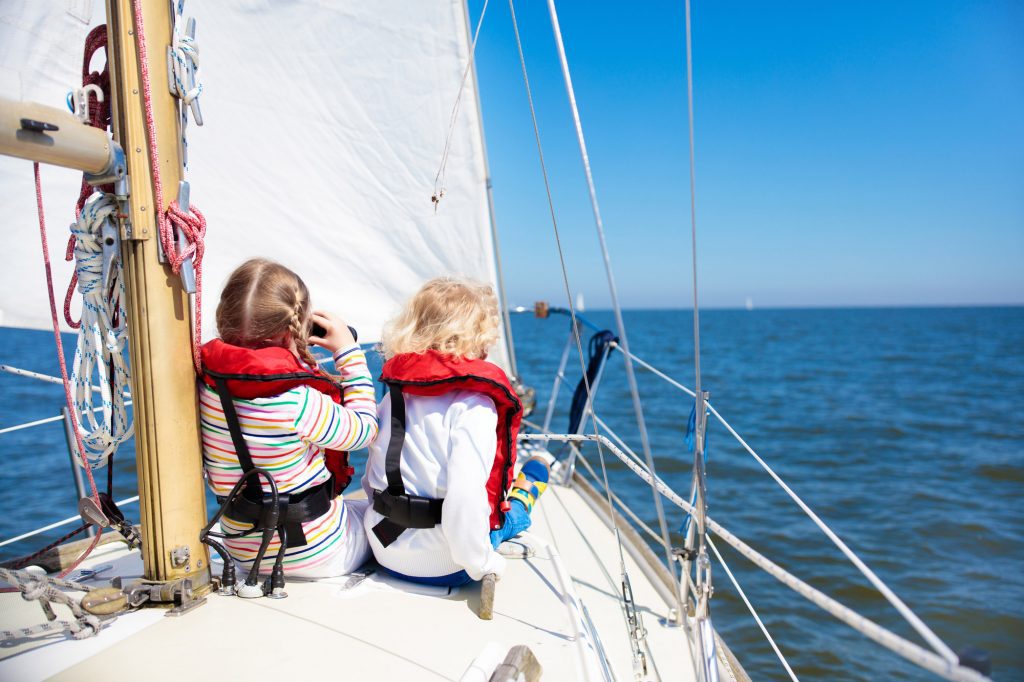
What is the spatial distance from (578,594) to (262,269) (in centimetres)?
115

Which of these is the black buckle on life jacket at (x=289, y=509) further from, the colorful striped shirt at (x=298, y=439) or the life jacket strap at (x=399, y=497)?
the life jacket strap at (x=399, y=497)

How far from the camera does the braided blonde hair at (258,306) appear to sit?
4.68 feet

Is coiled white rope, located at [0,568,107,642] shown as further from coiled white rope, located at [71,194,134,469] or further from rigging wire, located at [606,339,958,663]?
rigging wire, located at [606,339,958,663]

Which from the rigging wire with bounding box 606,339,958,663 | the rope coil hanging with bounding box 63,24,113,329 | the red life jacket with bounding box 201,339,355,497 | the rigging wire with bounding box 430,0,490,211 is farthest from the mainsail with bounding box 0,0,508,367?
the rigging wire with bounding box 606,339,958,663

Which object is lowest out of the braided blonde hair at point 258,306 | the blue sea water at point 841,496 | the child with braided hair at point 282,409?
the blue sea water at point 841,496

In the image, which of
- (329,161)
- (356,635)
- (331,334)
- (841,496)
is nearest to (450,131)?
(329,161)

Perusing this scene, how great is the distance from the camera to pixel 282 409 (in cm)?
138

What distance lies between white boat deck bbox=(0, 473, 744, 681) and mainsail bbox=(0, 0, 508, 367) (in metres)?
1.29

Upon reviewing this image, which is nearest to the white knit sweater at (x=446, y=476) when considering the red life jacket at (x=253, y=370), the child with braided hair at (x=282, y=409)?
the child with braided hair at (x=282, y=409)

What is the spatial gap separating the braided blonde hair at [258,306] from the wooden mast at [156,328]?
9 cm

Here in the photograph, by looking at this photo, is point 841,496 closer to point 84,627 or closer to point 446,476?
point 446,476

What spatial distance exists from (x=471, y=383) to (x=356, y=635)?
23.0 inches

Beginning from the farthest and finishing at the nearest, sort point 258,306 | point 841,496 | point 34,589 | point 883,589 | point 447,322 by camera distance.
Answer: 1. point 841,496
2. point 447,322
3. point 258,306
4. point 34,589
5. point 883,589

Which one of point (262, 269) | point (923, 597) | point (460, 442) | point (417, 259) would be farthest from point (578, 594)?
point (923, 597)
